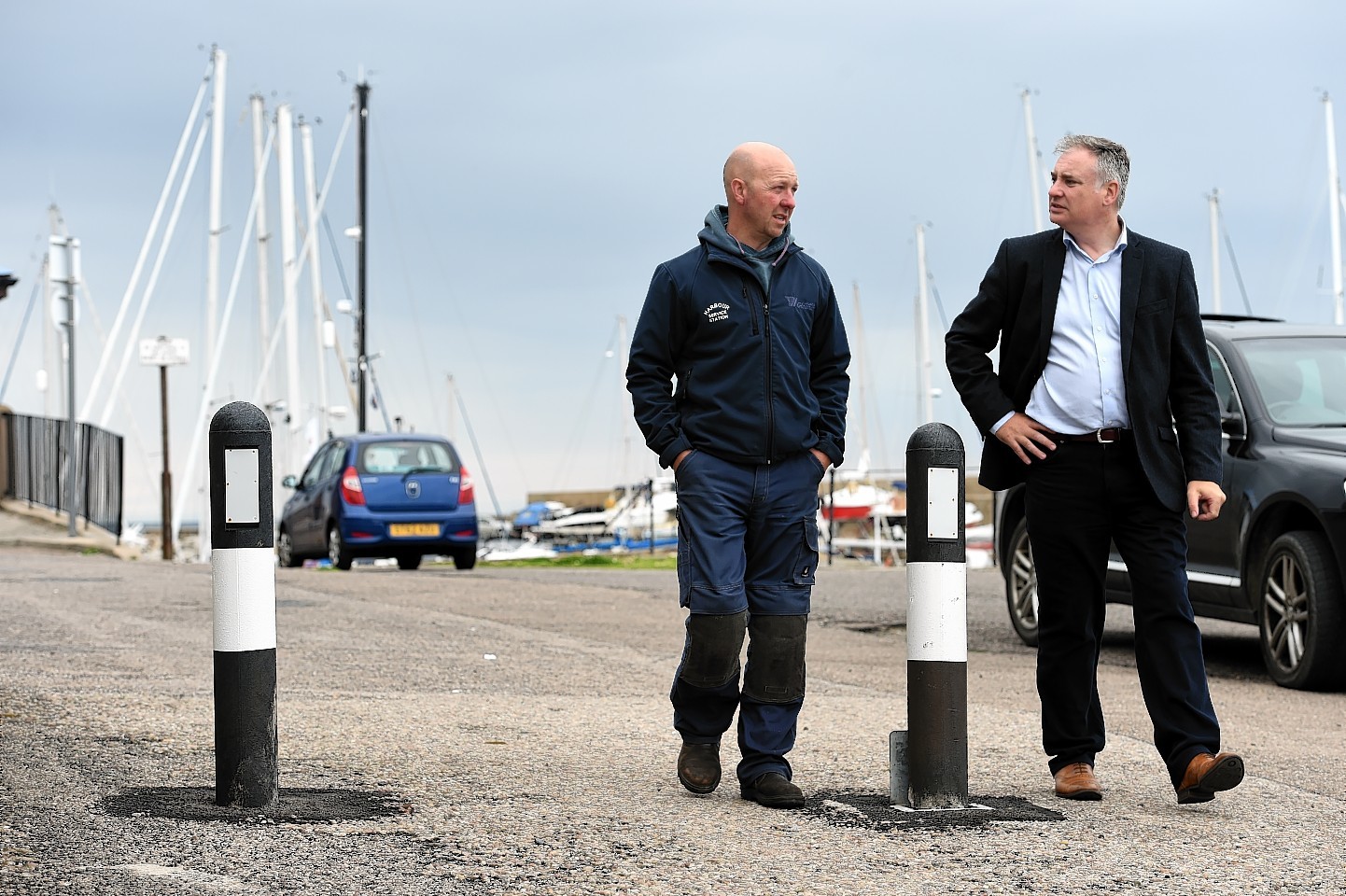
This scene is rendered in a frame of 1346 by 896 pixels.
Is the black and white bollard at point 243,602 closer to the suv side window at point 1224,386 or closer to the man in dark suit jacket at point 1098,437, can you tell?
the man in dark suit jacket at point 1098,437

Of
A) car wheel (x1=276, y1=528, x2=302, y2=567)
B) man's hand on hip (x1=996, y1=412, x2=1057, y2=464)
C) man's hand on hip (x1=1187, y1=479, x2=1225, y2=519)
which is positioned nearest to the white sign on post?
car wheel (x1=276, y1=528, x2=302, y2=567)

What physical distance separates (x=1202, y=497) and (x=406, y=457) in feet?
52.2

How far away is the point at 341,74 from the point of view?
139 feet

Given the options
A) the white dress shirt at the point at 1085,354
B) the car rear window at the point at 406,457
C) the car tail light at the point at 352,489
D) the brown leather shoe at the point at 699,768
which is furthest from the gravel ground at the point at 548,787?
the car rear window at the point at 406,457

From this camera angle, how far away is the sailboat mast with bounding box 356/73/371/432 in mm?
39156

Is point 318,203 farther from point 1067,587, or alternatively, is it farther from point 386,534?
point 1067,587

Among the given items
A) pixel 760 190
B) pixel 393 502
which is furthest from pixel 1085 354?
pixel 393 502

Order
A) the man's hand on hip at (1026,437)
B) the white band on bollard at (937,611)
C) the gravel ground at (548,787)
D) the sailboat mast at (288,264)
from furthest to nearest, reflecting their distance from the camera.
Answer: the sailboat mast at (288,264) → the man's hand on hip at (1026,437) → the white band on bollard at (937,611) → the gravel ground at (548,787)

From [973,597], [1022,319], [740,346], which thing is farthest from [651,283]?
[973,597]

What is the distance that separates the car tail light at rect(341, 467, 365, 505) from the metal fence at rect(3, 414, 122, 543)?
6.09 metres

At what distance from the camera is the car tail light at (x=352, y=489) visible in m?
19.8

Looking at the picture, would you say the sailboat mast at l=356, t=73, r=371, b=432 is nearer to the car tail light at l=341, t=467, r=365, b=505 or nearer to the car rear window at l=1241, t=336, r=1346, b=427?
the car tail light at l=341, t=467, r=365, b=505

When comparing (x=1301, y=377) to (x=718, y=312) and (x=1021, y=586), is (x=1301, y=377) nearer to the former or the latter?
(x=1021, y=586)

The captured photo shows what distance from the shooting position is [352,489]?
1980 cm
